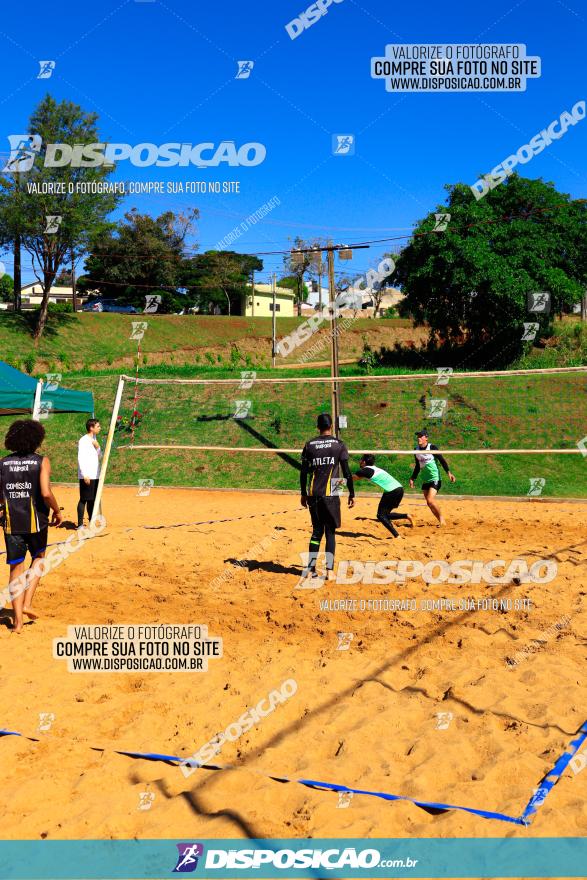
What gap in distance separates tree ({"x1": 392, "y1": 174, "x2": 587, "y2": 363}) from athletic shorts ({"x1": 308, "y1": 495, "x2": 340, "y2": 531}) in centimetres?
2405

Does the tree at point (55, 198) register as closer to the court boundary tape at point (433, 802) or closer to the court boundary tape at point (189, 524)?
the court boundary tape at point (189, 524)

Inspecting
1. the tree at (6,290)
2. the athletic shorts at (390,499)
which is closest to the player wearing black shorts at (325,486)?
the athletic shorts at (390,499)

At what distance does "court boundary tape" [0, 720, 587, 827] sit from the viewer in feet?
12.7

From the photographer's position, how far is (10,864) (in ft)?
11.8

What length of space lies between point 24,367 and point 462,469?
24796 millimetres

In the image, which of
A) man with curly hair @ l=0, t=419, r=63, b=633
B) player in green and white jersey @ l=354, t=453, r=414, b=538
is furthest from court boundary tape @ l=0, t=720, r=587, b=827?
player in green and white jersey @ l=354, t=453, r=414, b=538

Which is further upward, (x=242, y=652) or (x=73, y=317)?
(x=73, y=317)

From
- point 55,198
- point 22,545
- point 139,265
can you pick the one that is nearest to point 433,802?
point 22,545

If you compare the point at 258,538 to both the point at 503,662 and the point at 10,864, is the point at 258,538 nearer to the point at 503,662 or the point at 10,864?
the point at 503,662

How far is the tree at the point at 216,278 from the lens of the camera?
65875mm

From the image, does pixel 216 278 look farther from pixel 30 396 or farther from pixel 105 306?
pixel 30 396

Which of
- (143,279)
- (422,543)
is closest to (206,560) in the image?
(422,543)

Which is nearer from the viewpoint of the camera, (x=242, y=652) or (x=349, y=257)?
(x=242, y=652)

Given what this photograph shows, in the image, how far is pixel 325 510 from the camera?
851 centimetres
